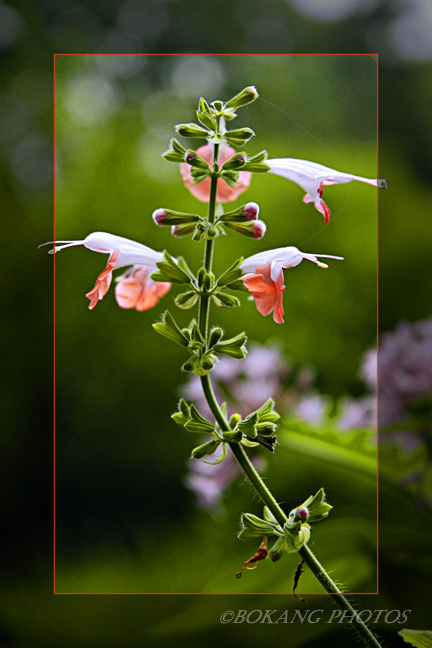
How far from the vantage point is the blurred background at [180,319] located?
0.85m

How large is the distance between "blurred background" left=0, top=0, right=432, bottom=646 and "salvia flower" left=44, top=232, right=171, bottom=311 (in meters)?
0.27

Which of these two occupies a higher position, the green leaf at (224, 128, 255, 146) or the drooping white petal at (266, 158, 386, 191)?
the green leaf at (224, 128, 255, 146)

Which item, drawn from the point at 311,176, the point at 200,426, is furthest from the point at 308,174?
the point at 200,426

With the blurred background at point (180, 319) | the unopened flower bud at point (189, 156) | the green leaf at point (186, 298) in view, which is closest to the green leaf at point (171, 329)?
the green leaf at point (186, 298)

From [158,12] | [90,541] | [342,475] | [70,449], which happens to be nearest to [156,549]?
[90,541]

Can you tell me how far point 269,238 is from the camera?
88 cm

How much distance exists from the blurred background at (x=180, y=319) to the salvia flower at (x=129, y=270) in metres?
0.27

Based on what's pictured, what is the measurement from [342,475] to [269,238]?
1.26 ft

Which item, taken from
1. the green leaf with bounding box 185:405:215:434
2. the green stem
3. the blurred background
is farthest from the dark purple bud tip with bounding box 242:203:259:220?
the blurred background

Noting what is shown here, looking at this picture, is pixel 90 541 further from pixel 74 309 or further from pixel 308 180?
pixel 308 180

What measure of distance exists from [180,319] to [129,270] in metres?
0.31

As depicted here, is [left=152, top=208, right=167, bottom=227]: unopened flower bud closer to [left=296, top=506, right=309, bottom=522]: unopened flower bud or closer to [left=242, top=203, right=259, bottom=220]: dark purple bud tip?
[left=242, top=203, right=259, bottom=220]: dark purple bud tip

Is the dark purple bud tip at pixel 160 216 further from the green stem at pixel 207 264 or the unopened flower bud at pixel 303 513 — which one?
the unopened flower bud at pixel 303 513

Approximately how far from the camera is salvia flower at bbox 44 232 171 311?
526 mm
